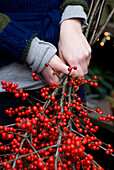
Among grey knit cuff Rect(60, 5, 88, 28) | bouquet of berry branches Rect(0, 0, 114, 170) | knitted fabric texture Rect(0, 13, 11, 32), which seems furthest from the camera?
grey knit cuff Rect(60, 5, 88, 28)

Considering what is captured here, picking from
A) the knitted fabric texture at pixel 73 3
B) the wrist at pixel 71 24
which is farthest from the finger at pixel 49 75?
the knitted fabric texture at pixel 73 3

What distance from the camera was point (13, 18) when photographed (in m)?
0.65

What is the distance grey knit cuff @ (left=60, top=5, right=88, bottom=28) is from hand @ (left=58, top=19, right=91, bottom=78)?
2 centimetres

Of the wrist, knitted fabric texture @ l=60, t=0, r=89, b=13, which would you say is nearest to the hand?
the wrist

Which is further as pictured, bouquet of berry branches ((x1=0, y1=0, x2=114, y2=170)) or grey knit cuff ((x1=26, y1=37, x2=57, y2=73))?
grey knit cuff ((x1=26, y1=37, x2=57, y2=73))

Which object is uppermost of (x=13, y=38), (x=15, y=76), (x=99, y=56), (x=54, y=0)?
(x=54, y=0)

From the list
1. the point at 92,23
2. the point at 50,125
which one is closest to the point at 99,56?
the point at 92,23

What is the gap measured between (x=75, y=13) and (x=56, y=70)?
24 centimetres

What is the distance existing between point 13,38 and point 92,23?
38 centimetres

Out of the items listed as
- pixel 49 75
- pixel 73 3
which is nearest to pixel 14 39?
pixel 49 75

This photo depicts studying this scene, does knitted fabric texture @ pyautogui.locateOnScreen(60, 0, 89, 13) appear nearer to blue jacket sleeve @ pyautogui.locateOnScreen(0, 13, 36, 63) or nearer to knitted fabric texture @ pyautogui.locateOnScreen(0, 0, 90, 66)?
knitted fabric texture @ pyautogui.locateOnScreen(0, 0, 90, 66)

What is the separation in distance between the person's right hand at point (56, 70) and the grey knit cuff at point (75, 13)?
185mm

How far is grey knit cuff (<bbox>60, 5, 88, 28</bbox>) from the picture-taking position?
69cm

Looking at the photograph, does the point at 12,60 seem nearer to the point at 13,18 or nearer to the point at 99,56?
the point at 13,18
